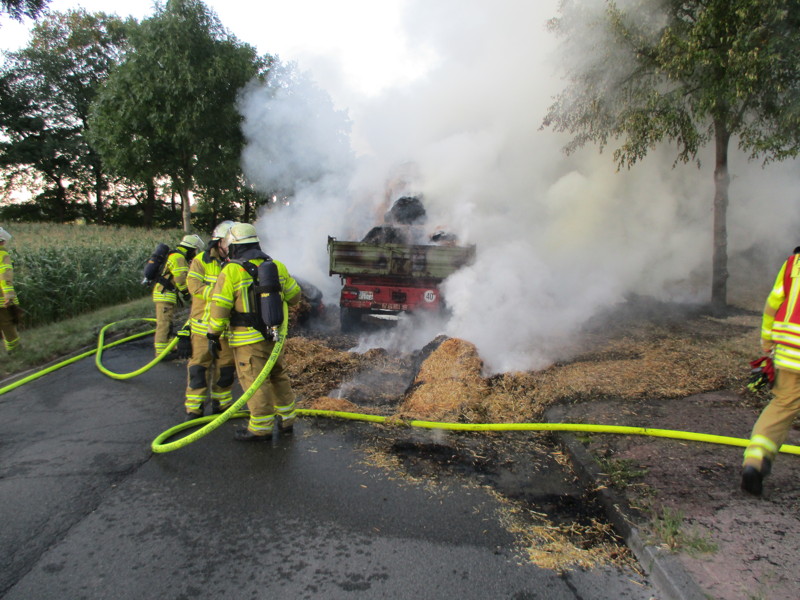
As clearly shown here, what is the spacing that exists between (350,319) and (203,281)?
4.14 metres

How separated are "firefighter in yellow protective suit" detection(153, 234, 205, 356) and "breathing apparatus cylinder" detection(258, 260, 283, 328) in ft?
10.1

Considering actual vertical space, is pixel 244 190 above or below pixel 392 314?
above

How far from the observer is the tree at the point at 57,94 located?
3017cm

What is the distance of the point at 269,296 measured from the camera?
411 cm

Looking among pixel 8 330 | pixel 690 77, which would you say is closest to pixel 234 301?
pixel 8 330

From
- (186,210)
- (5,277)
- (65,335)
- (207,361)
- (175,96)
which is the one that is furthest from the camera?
(186,210)

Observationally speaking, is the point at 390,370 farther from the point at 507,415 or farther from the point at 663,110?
the point at 663,110

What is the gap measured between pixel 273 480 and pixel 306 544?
2.78ft

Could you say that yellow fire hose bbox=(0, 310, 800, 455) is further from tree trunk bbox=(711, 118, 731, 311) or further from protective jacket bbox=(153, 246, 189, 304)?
tree trunk bbox=(711, 118, 731, 311)

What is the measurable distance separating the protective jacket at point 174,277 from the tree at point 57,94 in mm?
30298

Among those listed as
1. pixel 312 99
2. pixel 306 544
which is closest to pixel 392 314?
pixel 306 544

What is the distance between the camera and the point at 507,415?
4660 millimetres

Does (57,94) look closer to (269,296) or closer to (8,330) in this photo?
(8,330)

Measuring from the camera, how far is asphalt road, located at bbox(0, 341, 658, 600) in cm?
248
